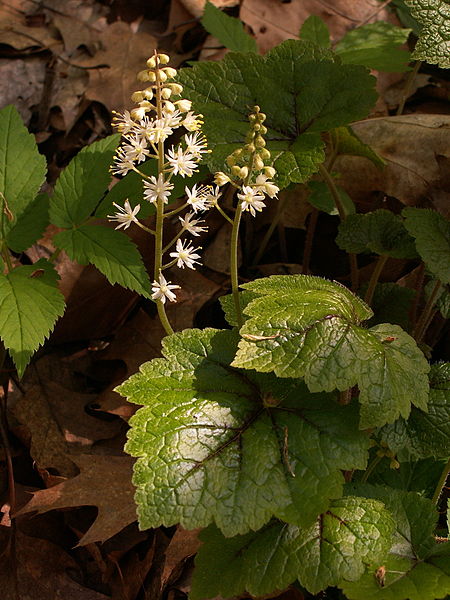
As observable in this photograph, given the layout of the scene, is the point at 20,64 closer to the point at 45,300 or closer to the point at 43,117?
the point at 43,117

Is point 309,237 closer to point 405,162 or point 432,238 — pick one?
point 405,162

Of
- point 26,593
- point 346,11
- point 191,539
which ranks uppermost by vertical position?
point 346,11

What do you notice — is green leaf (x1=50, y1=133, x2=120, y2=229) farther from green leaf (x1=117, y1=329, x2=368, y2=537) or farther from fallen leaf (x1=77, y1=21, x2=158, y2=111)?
fallen leaf (x1=77, y1=21, x2=158, y2=111)

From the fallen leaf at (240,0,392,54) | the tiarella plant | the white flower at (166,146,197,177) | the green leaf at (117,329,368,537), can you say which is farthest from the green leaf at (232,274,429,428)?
the fallen leaf at (240,0,392,54)

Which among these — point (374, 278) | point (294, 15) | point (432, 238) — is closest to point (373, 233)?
point (374, 278)

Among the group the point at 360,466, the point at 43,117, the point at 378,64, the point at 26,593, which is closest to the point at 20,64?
the point at 43,117
